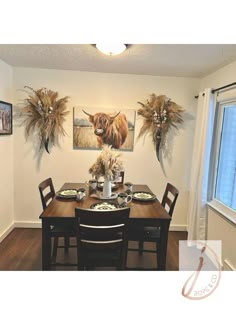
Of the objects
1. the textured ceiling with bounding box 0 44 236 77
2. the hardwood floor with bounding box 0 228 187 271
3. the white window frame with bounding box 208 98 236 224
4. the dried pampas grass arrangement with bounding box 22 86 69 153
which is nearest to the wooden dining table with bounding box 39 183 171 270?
the hardwood floor with bounding box 0 228 187 271

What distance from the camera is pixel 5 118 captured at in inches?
113

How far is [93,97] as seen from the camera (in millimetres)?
3203

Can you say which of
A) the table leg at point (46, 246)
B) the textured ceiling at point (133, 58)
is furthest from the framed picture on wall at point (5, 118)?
the table leg at point (46, 246)

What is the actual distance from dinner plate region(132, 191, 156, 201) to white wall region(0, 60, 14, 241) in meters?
1.73

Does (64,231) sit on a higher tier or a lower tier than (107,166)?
lower

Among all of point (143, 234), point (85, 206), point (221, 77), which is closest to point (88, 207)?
point (85, 206)

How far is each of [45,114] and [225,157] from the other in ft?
7.66

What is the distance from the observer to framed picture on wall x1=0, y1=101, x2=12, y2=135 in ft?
9.12

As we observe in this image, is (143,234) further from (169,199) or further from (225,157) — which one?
(225,157)

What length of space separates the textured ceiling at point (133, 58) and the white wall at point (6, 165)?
0.20m

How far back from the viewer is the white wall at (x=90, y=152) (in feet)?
10.3

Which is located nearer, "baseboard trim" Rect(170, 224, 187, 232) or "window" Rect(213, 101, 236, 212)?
"window" Rect(213, 101, 236, 212)

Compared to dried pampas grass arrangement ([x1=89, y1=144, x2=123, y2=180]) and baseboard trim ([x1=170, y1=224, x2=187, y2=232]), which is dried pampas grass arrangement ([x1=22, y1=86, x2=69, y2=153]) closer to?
dried pampas grass arrangement ([x1=89, y1=144, x2=123, y2=180])
